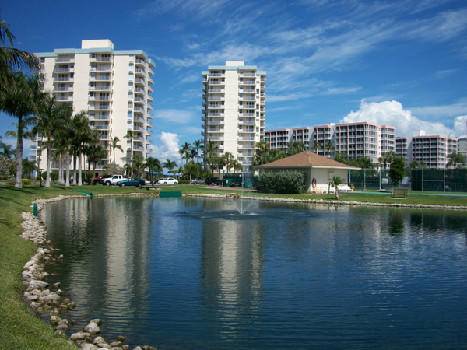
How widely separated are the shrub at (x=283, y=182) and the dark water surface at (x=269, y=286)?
34961 millimetres

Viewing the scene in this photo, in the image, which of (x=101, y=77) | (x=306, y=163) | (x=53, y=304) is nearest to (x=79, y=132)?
(x=306, y=163)

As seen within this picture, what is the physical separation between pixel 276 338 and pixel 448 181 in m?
62.8

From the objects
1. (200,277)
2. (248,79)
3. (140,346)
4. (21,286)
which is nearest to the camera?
(140,346)

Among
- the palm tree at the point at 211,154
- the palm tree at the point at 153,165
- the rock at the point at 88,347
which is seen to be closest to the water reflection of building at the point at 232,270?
the rock at the point at 88,347

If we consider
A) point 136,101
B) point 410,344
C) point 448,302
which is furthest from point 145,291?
point 136,101

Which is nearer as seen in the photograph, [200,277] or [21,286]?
[21,286]

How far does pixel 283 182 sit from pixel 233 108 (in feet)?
279

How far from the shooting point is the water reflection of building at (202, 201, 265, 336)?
38.1 ft

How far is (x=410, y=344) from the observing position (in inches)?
371

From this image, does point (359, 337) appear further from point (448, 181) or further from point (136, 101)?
point (136, 101)

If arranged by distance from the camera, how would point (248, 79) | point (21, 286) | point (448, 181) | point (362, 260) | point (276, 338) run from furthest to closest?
point (248, 79)
point (448, 181)
point (362, 260)
point (21, 286)
point (276, 338)

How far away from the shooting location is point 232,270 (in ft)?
51.7

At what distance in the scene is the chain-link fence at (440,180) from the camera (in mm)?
64625

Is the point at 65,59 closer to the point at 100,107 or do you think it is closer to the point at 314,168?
the point at 100,107
